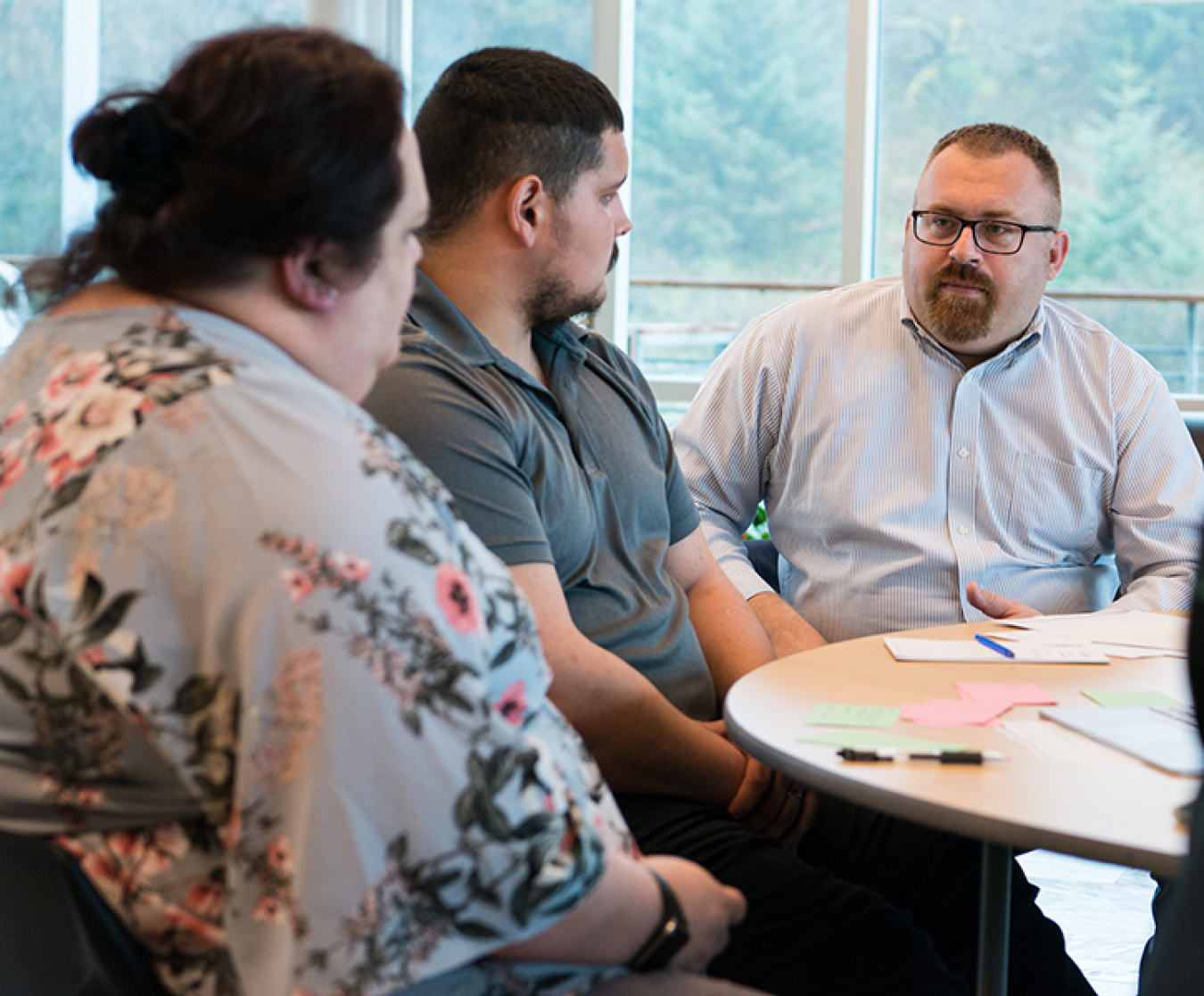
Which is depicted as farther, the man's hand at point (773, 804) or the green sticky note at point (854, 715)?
the man's hand at point (773, 804)

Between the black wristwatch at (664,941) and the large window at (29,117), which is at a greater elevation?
the large window at (29,117)

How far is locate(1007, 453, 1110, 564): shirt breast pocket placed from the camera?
7.38ft

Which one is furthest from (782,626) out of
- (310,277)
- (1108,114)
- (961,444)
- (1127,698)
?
(1108,114)

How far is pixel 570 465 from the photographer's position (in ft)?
5.23

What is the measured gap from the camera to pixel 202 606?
73cm

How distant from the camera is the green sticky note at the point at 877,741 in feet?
3.86

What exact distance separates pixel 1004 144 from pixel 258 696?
2.00 metres

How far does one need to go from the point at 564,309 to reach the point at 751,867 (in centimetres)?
74

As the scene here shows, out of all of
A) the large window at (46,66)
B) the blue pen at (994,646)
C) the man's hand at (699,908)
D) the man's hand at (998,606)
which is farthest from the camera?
the large window at (46,66)

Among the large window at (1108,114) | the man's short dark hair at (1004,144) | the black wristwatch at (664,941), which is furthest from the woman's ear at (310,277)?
the large window at (1108,114)

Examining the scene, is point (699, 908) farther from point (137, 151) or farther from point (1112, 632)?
point (1112, 632)

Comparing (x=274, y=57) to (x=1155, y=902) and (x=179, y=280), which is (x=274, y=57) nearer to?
(x=179, y=280)

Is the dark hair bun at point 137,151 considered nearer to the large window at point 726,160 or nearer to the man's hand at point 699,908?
the man's hand at point 699,908

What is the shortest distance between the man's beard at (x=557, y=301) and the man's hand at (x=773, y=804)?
63 cm
